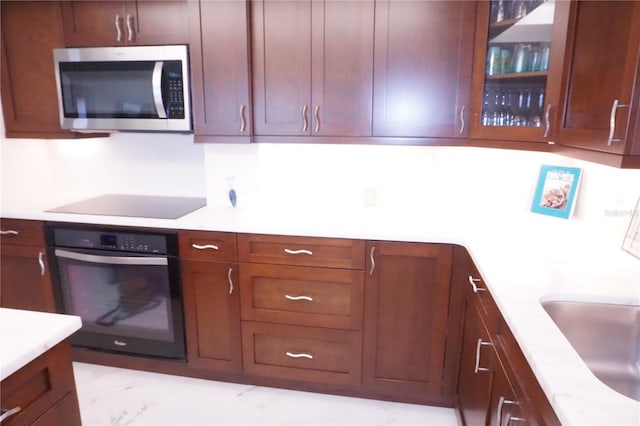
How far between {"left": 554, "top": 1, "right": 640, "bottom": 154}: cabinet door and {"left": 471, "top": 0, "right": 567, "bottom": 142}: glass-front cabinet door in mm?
150

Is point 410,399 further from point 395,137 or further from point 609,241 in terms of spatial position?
point 395,137

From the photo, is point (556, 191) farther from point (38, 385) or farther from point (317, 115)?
point (38, 385)

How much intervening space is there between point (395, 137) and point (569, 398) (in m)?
1.57

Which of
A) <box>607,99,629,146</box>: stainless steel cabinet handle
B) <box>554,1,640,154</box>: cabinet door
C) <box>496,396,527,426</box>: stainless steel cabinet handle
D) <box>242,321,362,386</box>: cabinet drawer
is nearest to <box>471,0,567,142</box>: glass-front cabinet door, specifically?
<box>554,1,640,154</box>: cabinet door

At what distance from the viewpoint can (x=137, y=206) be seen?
256cm

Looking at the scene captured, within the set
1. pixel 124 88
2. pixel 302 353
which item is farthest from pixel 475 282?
pixel 124 88

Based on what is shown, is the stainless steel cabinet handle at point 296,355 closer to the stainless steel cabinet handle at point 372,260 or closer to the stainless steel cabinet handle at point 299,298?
the stainless steel cabinet handle at point 299,298

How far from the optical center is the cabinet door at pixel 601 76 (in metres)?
1.27

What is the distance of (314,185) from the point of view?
2654 mm

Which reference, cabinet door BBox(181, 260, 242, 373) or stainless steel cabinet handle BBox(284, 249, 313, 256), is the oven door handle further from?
stainless steel cabinet handle BBox(284, 249, 313, 256)

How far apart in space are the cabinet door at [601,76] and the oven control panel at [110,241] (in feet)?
6.35

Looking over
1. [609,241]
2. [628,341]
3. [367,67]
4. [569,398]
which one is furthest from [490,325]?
[367,67]

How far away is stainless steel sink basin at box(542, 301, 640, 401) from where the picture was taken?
4.39ft

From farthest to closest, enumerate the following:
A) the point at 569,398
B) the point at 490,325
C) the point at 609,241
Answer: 1. the point at 609,241
2. the point at 490,325
3. the point at 569,398
